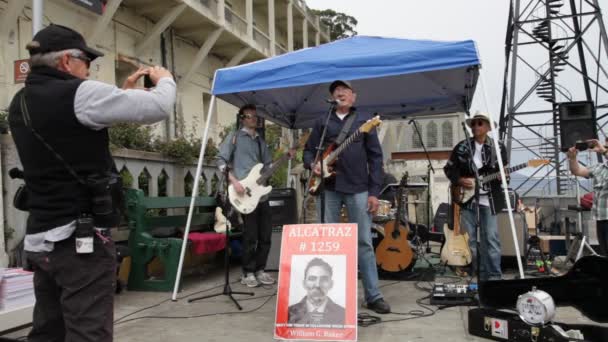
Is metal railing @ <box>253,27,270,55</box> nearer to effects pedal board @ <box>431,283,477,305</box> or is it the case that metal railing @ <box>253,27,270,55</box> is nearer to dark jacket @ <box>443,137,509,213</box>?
dark jacket @ <box>443,137,509,213</box>

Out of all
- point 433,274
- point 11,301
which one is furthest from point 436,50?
point 11,301

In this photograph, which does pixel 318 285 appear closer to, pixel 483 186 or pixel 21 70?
pixel 483 186

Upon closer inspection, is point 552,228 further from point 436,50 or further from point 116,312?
point 116,312

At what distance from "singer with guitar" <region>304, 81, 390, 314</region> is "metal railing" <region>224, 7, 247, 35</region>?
12842 mm

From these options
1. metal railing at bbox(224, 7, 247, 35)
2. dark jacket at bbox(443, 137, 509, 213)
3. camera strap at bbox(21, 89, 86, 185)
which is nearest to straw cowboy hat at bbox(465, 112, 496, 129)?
dark jacket at bbox(443, 137, 509, 213)

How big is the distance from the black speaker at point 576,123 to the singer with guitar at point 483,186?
2.29 metres

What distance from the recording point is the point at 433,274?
645 centimetres

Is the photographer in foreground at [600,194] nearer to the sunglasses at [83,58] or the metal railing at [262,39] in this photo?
the sunglasses at [83,58]

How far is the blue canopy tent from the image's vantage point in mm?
4688

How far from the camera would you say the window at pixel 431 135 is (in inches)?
946

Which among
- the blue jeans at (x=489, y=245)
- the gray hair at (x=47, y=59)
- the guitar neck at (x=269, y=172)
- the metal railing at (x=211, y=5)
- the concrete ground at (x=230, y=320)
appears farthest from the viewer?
the metal railing at (x=211, y=5)

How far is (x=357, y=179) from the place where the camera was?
4395 mm

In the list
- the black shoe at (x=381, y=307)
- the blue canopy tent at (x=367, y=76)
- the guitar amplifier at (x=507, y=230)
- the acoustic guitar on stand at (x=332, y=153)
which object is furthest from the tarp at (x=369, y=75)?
the black shoe at (x=381, y=307)

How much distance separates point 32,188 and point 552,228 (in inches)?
405
